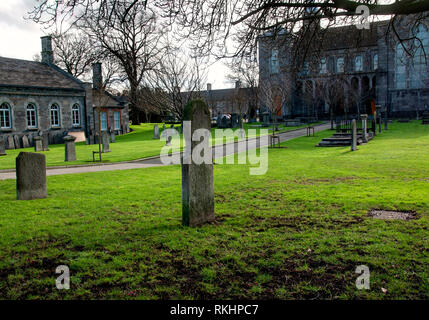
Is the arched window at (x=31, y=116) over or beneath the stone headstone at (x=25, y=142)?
over

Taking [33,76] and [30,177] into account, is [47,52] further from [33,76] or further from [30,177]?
[30,177]

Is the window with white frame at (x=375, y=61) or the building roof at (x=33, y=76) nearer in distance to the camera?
the building roof at (x=33, y=76)

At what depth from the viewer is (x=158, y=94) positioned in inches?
663

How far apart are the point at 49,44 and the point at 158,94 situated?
28.8 metres

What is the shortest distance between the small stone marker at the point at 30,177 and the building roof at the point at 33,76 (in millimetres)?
26019

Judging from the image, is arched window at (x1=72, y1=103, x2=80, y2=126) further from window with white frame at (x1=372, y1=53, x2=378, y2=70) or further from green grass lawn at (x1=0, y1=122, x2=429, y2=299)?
window with white frame at (x1=372, y1=53, x2=378, y2=70)

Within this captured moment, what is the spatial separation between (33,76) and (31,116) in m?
4.12

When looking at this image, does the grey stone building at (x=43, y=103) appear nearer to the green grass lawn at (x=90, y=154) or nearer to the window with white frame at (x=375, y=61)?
the green grass lawn at (x=90, y=154)

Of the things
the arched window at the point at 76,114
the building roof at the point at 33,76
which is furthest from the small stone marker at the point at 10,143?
the arched window at the point at 76,114

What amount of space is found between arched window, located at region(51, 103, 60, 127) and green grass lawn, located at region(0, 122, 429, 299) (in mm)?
27495

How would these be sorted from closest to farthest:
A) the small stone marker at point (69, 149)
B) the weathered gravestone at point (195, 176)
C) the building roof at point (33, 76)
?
the weathered gravestone at point (195, 176) < the small stone marker at point (69, 149) < the building roof at point (33, 76)

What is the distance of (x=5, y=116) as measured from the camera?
103 feet

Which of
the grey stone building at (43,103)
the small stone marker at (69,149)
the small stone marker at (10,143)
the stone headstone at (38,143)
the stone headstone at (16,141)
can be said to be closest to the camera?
the small stone marker at (69,149)

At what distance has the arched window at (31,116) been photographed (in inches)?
1313
